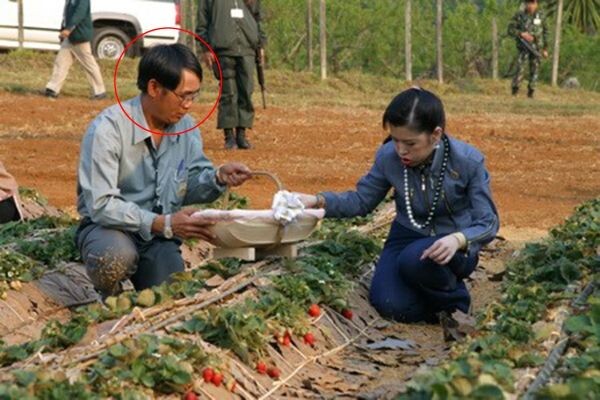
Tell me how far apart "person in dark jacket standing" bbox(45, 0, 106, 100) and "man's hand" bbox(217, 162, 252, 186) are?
11.5m

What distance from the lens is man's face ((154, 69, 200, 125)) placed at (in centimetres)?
603

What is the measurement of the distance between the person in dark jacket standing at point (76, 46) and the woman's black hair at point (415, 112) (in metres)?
11.7

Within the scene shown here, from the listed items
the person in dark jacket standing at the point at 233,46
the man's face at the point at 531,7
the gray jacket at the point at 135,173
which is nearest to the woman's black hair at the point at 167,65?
the gray jacket at the point at 135,173

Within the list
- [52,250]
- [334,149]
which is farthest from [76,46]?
[52,250]

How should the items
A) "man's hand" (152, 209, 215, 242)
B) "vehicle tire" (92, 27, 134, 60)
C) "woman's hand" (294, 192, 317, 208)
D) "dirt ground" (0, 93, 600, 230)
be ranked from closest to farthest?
"man's hand" (152, 209, 215, 242) < "woman's hand" (294, 192, 317, 208) < "dirt ground" (0, 93, 600, 230) < "vehicle tire" (92, 27, 134, 60)

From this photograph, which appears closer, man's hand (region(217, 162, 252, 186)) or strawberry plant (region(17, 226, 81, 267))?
man's hand (region(217, 162, 252, 186))

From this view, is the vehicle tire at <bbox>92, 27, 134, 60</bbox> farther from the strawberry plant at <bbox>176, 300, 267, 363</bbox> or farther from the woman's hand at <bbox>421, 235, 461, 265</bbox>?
the strawberry plant at <bbox>176, 300, 267, 363</bbox>

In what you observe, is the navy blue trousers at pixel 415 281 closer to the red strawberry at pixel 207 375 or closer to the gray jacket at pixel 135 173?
the gray jacket at pixel 135 173

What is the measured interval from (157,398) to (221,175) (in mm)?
1817

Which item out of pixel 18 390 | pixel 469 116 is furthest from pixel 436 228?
pixel 469 116

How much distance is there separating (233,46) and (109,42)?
919 centimetres

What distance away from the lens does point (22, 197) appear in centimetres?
902

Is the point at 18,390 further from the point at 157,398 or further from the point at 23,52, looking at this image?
the point at 23,52

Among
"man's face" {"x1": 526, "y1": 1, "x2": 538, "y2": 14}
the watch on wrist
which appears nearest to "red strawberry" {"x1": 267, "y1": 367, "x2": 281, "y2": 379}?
the watch on wrist
